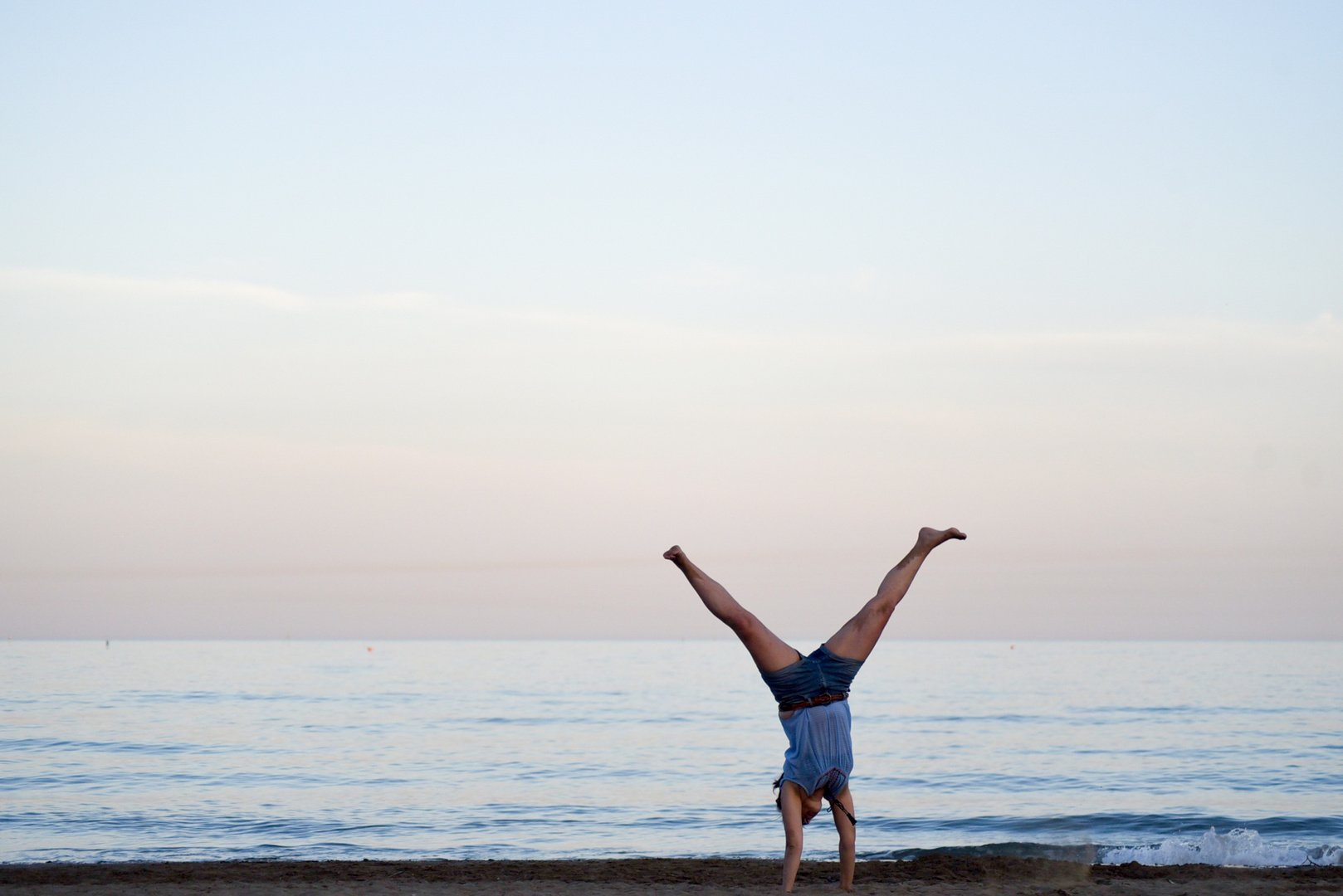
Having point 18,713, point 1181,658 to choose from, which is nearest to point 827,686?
point 18,713

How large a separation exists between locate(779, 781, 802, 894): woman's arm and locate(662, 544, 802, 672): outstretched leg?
0.90 metres

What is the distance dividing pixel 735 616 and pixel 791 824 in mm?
1573

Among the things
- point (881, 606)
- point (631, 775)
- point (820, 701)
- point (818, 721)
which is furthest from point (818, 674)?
point (631, 775)

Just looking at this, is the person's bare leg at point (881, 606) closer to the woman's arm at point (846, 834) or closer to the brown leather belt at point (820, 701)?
the brown leather belt at point (820, 701)

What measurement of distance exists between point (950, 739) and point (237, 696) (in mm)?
25541

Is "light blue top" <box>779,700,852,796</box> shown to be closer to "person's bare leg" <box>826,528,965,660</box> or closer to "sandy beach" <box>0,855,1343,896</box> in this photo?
"person's bare leg" <box>826,528,965,660</box>

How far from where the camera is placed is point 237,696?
131 feet

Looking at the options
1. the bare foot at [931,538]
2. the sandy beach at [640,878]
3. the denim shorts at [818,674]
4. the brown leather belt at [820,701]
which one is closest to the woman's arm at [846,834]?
the brown leather belt at [820,701]

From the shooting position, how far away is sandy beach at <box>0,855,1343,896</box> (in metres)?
9.48

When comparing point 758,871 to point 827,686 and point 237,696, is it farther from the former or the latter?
point 237,696

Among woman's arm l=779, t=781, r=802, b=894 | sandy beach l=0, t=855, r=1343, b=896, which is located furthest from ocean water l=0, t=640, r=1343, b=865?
woman's arm l=779, t=781, r=802, b=894

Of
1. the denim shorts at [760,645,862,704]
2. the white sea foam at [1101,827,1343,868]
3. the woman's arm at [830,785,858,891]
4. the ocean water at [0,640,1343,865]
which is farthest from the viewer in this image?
the ocean water at [0,640,1343,865]

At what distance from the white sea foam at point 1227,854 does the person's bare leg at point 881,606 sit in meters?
6.25

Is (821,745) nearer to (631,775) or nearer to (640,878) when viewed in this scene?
(640,878)
